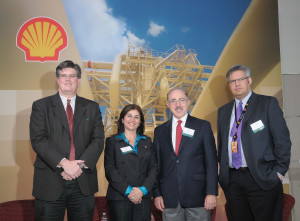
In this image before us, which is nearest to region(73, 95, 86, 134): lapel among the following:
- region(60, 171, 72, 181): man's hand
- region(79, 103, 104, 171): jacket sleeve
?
region(79, 103, 104, 171): jacket sleeve

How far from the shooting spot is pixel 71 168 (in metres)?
1.72

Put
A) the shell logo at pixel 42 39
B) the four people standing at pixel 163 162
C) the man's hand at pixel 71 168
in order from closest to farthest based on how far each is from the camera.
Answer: the man's hand at pixel 71 168 → the four people standing at pixel 163 162 → the shell logo at pixel 42 39

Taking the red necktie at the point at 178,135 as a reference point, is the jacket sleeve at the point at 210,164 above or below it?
below

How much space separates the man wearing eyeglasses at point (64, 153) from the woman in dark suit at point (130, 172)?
0.53 feet

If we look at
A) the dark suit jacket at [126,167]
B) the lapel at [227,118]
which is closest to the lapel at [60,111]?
the dark suit jacket at [126,167]

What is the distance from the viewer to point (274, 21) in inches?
132

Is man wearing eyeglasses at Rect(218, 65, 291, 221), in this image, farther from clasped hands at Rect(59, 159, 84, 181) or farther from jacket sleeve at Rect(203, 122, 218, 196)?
clasped hands at Rect(59, 159, 84, 181)

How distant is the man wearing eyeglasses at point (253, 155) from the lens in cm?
190

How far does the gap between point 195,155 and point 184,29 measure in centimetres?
220

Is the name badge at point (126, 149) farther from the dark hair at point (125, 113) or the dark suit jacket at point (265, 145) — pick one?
the dark suit jacket at point (265, 145)

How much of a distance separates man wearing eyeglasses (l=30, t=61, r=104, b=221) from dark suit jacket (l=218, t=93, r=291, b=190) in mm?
1181

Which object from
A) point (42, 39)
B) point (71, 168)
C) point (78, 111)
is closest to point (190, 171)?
point (71, 168)

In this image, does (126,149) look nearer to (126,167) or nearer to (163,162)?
(126,167)

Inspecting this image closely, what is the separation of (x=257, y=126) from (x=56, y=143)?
1.66 meters
